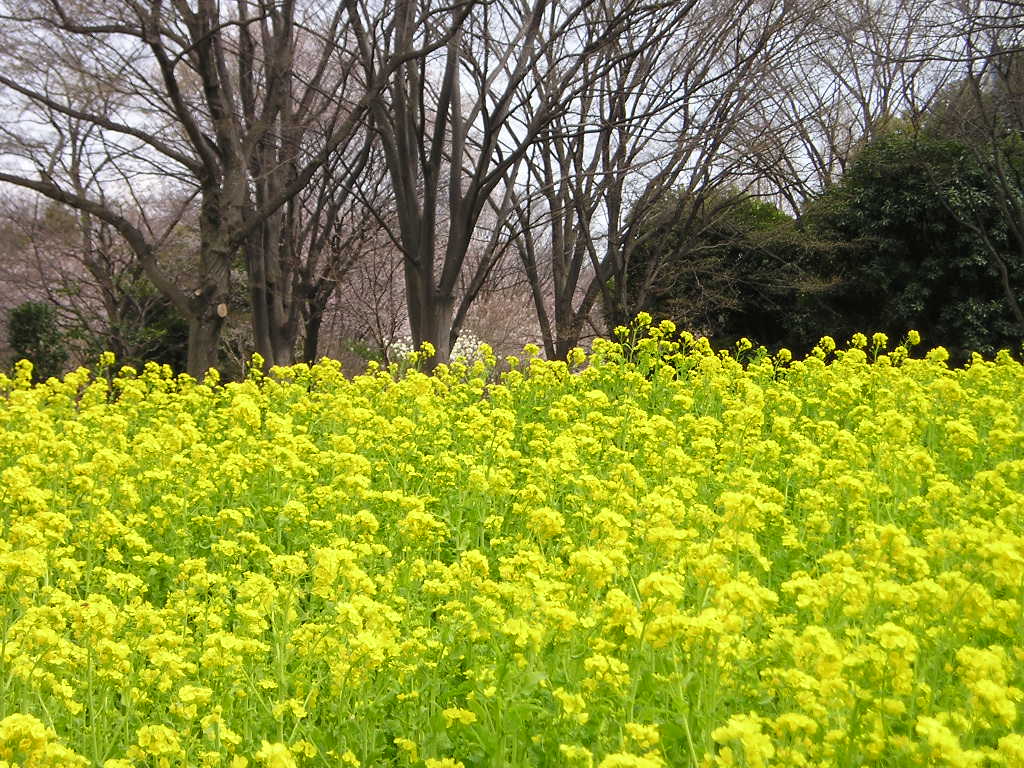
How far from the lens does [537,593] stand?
11.1 feet

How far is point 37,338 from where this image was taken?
67.2 ft

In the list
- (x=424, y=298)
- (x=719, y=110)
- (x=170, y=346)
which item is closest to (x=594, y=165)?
(x=719, y=110)

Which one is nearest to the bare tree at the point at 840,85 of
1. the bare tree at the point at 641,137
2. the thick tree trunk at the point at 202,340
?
the bare tree at the point at 641,137

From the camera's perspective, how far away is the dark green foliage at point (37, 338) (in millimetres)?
20406

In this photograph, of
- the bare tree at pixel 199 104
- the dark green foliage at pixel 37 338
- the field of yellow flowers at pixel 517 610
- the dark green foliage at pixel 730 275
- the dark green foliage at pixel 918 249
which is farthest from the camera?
the dark green foliage at pixel 37 338

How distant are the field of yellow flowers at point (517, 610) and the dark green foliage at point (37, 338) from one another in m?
15.5

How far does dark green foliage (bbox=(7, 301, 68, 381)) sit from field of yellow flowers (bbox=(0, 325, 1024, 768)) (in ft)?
50.8

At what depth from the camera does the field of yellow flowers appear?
281cm

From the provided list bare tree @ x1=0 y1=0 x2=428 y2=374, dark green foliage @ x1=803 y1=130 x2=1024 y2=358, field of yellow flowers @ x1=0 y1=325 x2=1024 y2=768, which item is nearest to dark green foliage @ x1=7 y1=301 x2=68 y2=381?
bare tree @ x1=0 y1=0 x2=428 y2=374

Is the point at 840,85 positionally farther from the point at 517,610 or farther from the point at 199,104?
the point at 517,610

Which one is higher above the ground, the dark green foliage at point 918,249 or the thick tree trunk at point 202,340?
the dark green foliage at point 918,249

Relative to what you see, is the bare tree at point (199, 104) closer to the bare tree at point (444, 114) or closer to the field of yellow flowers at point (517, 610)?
the bare tree at point (444, 114)

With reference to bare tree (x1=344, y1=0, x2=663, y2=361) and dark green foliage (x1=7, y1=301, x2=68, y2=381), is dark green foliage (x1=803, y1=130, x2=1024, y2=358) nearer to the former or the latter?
bare tree (x1=344, y1=0, x2=663, y2=361)

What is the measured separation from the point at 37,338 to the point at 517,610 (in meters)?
20.2
